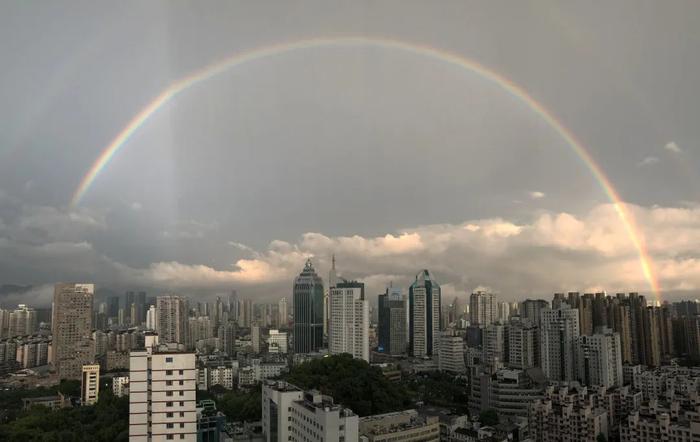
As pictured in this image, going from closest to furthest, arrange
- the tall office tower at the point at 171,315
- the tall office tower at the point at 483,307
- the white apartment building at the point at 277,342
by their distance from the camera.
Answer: the tall office tower at the point at 171,315 → the white apartment building at the point at 277,342 → the tall office tower at the point at 483,307

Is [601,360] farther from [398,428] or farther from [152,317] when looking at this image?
[152,317]

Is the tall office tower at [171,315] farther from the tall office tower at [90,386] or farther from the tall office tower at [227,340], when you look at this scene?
the tall office tower at [90,386]

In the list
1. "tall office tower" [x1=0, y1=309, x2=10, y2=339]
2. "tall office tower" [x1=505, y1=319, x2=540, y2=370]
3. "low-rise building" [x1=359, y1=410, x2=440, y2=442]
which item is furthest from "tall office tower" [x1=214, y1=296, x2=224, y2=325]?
"low-rise building" [x1=359, y1=410, x2=440, y2=442]

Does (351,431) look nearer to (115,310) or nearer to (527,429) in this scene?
(527,429)

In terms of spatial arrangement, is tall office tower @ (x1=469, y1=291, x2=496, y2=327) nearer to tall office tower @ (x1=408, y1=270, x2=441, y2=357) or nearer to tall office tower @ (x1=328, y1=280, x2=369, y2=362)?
tall office tower @ (x1=408, y1=270, x2=441, y2=357)

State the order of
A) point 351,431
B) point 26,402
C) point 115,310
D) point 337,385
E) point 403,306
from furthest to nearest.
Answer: point 403,306 < point 115,310 < point 26,402 < point 337,385 < point 351,431

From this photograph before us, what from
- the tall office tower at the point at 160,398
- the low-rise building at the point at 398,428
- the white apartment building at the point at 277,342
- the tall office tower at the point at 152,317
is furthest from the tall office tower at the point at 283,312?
the tall office tower at the point at 160,398

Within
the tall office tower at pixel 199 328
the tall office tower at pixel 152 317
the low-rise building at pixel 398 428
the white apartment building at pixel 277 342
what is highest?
the tall office tower at pixel 152 317

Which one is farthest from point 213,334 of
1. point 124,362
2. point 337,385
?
point 337,385
